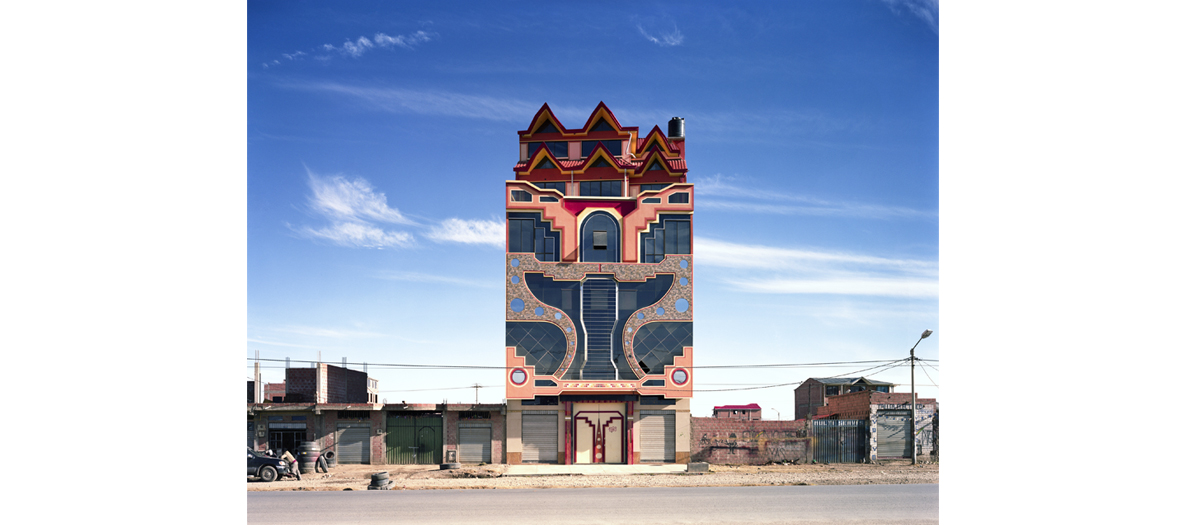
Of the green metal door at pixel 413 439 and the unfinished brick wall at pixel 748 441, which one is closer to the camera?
the green metal door at pixel 413 439

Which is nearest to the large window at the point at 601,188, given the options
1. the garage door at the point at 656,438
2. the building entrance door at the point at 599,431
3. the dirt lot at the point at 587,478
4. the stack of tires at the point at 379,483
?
the building entrance door at the point at 599,431

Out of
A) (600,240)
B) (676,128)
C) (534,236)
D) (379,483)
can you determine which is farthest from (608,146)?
(379,483)

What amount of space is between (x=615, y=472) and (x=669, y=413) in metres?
2.52

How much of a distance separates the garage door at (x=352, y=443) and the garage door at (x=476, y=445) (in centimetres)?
340

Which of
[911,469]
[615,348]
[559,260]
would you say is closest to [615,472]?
[615,348]

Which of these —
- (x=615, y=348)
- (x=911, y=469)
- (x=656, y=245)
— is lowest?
(x=911, y=469)

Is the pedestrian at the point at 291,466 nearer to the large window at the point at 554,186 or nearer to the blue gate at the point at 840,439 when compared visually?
the large window at the point at 554,186

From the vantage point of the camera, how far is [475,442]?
2419 cm

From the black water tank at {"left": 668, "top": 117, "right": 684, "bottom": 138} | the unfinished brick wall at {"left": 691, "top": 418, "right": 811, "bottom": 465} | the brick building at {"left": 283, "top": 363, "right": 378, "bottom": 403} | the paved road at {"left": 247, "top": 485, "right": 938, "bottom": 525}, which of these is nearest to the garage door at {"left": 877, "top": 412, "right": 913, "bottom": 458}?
the unfinished brick wall at {"left": 691, "top": 418, "right": 811, "bottom": 465}

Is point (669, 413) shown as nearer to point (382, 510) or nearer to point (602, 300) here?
point (602, 300)

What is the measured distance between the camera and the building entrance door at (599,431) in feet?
73.3

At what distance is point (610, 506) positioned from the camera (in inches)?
599

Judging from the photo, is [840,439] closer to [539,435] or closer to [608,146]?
[539,435]

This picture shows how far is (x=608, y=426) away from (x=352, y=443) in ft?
29.6
